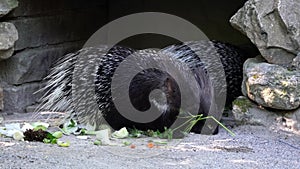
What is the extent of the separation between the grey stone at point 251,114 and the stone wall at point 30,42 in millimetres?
1668

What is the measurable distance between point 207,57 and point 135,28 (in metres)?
1.54

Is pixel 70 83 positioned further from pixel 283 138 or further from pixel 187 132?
pixel 283 138

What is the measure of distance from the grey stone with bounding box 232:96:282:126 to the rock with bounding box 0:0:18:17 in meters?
1.73

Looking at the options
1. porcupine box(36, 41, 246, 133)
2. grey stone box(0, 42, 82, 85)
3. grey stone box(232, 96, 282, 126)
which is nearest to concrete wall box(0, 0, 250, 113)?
grey stone box(0, 42, 82, 85)

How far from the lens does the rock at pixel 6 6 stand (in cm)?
421

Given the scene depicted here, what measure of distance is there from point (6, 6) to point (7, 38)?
232 mm

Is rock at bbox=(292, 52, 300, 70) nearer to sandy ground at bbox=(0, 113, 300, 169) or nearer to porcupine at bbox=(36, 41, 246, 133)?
sandy ground at bbox=(0, 113, 300, 169)

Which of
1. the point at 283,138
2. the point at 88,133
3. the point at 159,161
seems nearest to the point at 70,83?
the point at 88,133

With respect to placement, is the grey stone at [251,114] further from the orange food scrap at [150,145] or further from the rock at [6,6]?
the rock at [6,6]

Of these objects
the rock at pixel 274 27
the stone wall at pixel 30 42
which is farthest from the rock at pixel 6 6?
the rock at pixel 274 27

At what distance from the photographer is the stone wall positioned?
434 cm

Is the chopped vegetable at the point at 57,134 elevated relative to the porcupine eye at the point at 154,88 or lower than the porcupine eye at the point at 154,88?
lower

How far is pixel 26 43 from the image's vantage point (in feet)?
15.2

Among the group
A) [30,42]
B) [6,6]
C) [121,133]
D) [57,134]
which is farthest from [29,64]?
[121,133]
